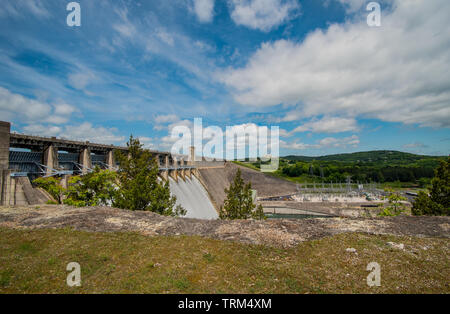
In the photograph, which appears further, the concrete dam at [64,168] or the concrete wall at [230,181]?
the concrete wall at [230,181]

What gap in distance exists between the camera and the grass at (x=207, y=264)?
7.26 metres

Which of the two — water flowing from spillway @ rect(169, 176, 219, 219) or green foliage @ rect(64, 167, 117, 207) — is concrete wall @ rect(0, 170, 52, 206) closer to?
green foliage @ rect(64, 167, 117, 207)

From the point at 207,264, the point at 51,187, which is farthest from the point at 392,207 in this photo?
the point at 51,187

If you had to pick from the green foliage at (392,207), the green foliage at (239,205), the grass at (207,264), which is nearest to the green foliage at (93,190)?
the grass at (207,264)

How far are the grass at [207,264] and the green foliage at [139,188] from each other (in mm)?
9260

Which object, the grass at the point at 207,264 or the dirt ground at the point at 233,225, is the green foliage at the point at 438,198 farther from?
the grass at the point at 207,264

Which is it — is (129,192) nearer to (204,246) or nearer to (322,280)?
(204,246)

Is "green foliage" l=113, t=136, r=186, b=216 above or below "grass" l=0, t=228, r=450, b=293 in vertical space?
above

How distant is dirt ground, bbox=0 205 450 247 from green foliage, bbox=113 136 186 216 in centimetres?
565

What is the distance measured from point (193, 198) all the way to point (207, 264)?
48.1 m

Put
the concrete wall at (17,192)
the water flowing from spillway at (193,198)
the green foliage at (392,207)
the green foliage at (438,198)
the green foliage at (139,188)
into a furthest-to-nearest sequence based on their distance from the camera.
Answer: the water flowing from spillway at (193,198) < the green foliage at (392,207) < the green foliage at (438,198) < the concrete wall at (17,192) < the green foliage at (139,188)

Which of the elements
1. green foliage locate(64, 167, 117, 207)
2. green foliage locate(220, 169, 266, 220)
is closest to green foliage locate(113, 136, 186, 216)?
green foliage locate(64, 167, 117, 207)

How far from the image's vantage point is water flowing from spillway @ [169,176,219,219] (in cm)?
5031
